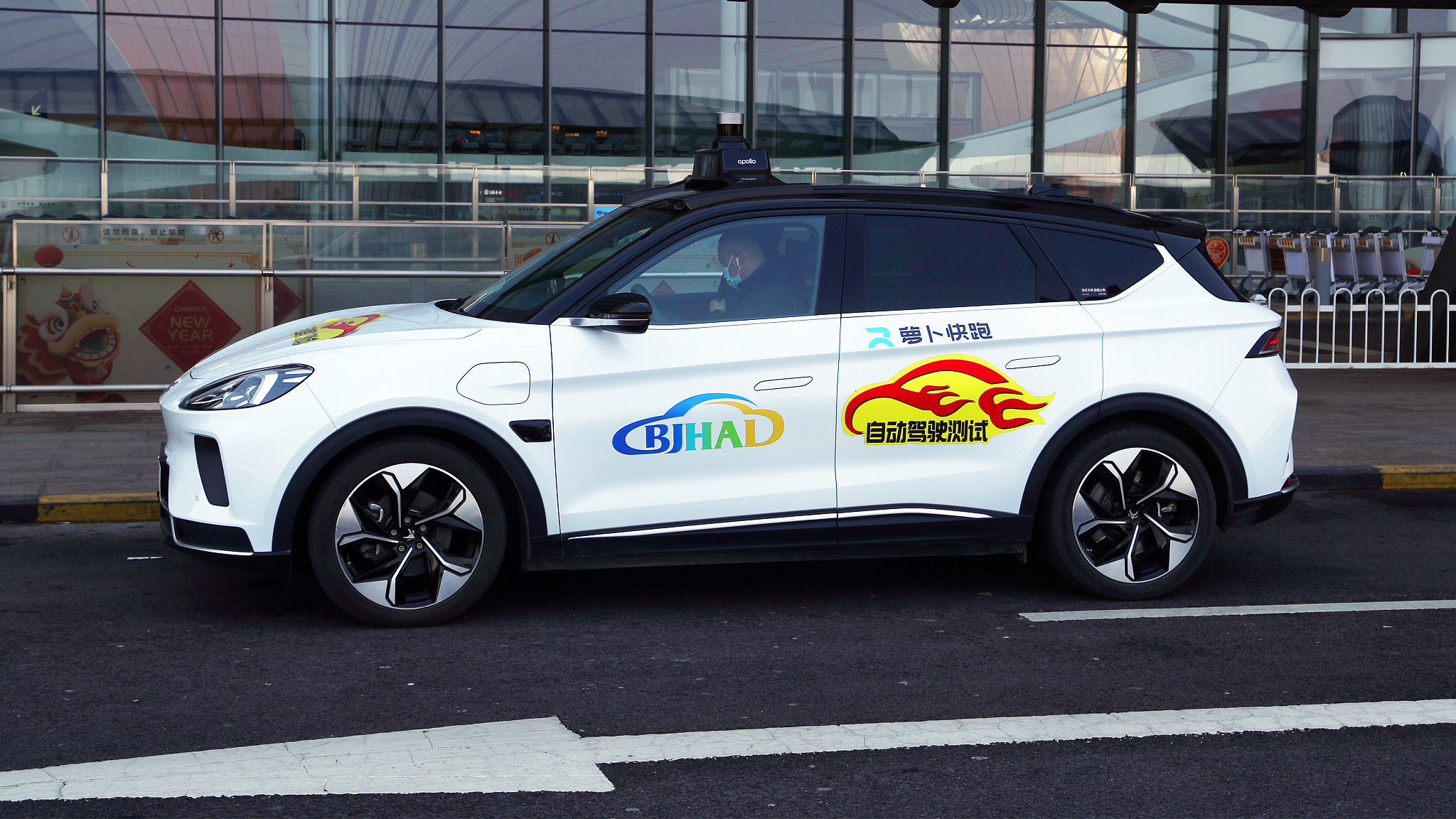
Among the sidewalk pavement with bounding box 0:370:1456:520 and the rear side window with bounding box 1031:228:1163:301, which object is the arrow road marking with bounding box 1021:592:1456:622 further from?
the sidewalk pavement with bounding box 0:370:1456:520

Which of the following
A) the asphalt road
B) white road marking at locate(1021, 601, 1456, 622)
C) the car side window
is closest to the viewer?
the asphalt road

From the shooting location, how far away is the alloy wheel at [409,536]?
5391mm

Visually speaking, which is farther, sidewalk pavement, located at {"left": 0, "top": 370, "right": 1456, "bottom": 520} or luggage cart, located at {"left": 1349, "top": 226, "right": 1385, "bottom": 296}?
luggage cart, located at {"left": 1349, "top": 226, "right": 1385, "bottom": 296}

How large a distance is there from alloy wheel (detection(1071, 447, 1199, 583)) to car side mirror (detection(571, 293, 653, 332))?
77.2 inches

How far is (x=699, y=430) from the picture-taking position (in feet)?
18.2

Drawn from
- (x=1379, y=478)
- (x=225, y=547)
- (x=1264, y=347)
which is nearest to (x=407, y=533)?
(x=225, y=547)

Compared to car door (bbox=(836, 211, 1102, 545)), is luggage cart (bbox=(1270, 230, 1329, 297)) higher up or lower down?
higher up

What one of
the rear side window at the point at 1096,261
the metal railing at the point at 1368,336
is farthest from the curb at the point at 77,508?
the metal railing at the point at 1368,336

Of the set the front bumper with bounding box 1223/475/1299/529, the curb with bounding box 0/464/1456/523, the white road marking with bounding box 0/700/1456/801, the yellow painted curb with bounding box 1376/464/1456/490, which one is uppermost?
the front bumper with bounding box 1223/475/1299/529

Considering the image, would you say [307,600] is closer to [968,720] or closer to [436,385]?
[436,385]

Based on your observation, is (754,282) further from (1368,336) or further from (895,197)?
(1368,336)

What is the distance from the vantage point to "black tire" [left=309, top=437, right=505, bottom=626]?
5363 millimetres

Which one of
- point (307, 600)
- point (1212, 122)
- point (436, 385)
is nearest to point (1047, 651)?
point (436, 385)

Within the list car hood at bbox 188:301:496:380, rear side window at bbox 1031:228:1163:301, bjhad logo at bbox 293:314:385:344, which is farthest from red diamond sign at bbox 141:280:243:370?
rear side window at bbox 1031:228:1163:301
